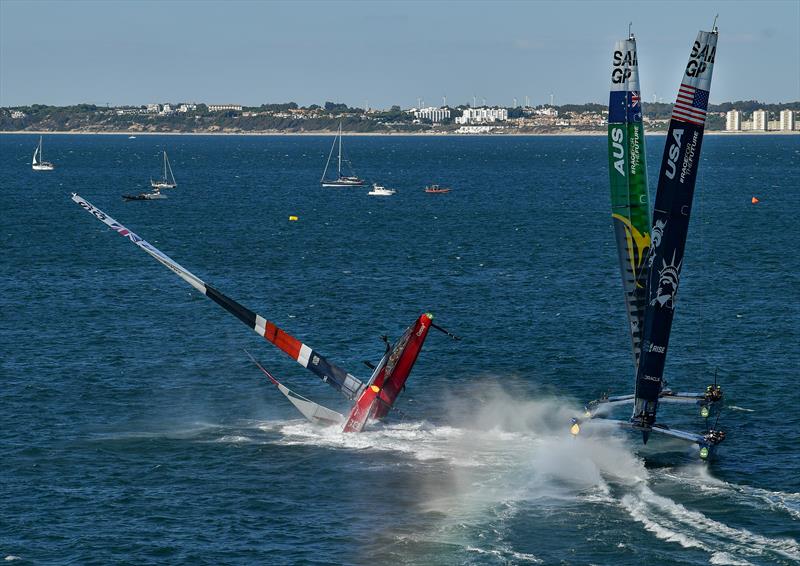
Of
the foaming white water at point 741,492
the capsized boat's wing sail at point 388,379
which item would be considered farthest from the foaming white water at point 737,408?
the capsized boat's wing sail at point 388,379

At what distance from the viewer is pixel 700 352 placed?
89375mm

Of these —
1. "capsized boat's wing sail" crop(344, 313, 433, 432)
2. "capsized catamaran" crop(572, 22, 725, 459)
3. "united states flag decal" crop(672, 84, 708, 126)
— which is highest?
"united states flag decal" crop(672, 84, 708, 126)

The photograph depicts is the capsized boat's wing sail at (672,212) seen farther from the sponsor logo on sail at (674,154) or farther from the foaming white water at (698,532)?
the foaming white water at (698,532)

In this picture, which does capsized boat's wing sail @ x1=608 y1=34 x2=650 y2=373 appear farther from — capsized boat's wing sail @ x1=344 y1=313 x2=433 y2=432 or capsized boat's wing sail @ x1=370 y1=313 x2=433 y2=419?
capsized boat's wing sail @ x1=344 y1=313 x2=433 y2=432

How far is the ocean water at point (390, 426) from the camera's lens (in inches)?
2090

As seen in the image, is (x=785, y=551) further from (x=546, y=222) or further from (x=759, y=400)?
(x=546, y=222)

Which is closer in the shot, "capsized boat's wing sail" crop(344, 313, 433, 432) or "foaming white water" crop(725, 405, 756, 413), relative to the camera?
"capsized boat's wing sail" crop(344, 313, 433, 432)

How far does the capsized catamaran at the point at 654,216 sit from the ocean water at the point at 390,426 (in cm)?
267

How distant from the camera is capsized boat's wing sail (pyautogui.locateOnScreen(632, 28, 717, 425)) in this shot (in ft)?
187

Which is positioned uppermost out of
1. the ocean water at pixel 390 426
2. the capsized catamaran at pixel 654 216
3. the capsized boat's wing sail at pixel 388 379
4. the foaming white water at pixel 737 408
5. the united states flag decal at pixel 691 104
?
the united states flag decal at pixel 691 104

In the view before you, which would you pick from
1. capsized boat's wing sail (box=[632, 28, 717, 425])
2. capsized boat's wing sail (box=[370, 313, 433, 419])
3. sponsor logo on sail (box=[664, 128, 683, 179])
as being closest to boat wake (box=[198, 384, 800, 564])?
capsized boat's wing sail (box=[370, 313, 433, 419])

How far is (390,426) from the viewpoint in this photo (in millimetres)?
68875

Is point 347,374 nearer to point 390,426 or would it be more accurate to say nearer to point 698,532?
point 390,426

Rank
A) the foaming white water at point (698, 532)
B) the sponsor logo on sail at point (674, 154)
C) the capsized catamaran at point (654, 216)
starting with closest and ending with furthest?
the foaming white water at point (698, 532) < the capsized catamaran at point (654, 216) < the sponsor logo on sail at point (674, 154)
